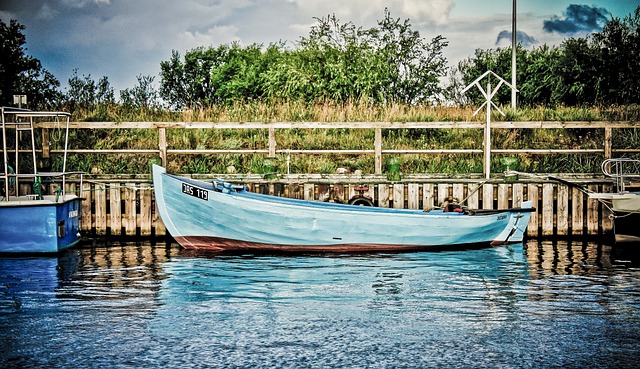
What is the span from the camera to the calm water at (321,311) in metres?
8.38

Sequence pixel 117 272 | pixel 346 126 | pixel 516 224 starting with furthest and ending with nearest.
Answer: pixel 346 126 → pixel 516 224 → pixel 117 272

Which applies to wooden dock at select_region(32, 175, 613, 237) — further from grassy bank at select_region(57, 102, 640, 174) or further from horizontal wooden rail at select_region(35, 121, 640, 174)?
grassy bank at select_region(57, 102, 640, 174)

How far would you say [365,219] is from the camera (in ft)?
50.1

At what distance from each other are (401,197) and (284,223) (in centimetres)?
305

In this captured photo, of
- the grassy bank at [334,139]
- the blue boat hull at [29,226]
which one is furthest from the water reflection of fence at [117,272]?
the grassy bank at [334,139]

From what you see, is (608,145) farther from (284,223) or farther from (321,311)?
(321,311)

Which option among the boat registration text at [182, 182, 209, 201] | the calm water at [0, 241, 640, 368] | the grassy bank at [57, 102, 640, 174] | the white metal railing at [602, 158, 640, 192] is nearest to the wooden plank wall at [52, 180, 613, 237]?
the white metal railing at [602, 158, 640, 192]

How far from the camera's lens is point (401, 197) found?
1730 centimetres

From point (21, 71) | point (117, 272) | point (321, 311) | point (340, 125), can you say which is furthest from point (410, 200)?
point (21, 71)

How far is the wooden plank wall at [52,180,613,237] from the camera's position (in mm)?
17312

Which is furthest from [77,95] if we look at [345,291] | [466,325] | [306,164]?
[466,325]

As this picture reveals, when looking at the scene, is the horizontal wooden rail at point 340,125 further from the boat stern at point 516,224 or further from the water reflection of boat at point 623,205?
the boat stern at point 516,224

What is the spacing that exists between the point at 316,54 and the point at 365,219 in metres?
13.5

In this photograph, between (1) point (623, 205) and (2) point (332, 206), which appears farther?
(1) point (623, 205)
